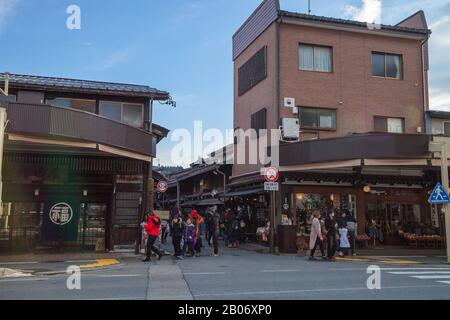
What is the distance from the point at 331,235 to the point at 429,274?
16.3 ft

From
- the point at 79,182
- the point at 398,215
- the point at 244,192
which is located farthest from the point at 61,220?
the point at 398,215

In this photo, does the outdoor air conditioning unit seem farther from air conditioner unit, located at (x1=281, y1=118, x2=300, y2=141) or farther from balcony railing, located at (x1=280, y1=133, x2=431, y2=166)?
balcony railing, located at (x1=280, y1=133, x2=431, y2=166)

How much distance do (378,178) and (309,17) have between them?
9.02 metres

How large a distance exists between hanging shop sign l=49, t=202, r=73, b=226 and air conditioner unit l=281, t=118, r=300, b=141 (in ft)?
34.3

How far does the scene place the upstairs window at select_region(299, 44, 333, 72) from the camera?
24250 mm

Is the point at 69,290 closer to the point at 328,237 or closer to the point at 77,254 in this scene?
the point at 77,254

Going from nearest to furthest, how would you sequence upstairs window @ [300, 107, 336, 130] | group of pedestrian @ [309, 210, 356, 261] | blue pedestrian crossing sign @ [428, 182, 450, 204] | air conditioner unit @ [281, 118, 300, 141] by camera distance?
blue pedestrian crossing sign @ [428, 182, 450, 204] → group of pedestrian @ [309, 210, 356, 261] → air conditioner unit @ [281, 118, 300, 141] → upstairs window @ [300, 107, 336, 130]

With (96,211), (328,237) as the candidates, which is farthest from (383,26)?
(96,211)

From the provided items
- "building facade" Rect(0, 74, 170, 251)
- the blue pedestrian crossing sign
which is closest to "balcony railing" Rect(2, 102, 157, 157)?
"building facade" Rect(0, 74, 170, 251)

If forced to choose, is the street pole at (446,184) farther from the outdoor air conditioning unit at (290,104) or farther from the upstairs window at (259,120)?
the upstairs window at (259,120)
